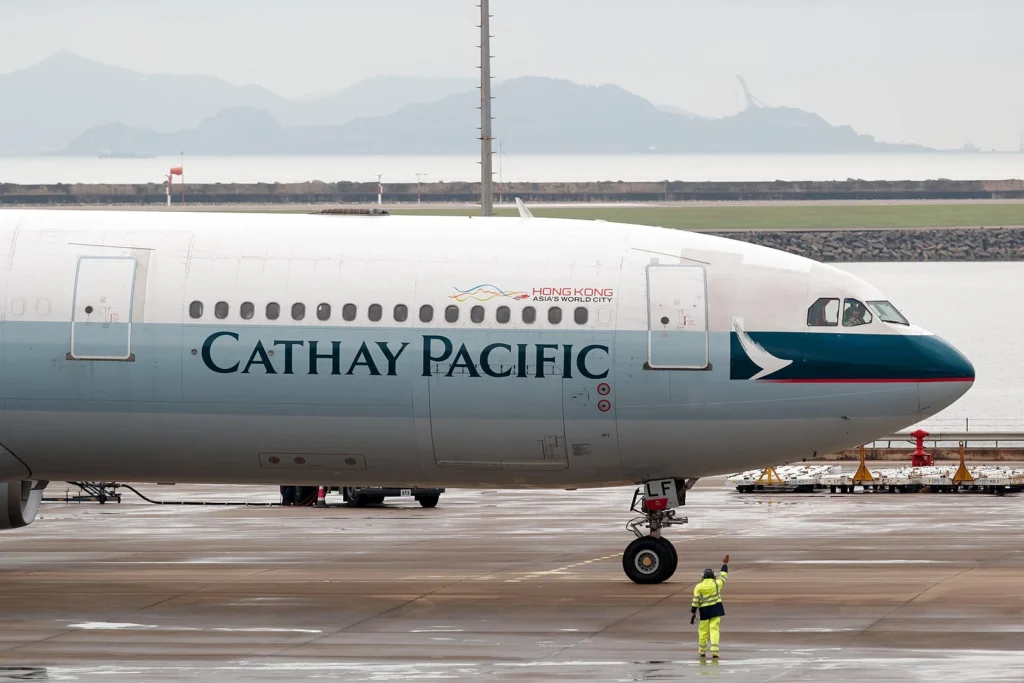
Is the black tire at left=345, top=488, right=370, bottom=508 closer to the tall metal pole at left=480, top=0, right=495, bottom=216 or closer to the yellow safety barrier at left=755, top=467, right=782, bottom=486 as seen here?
the tall metal pole at left=480, top=0, right=495, bottom=216

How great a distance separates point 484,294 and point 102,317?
5827 millimetres

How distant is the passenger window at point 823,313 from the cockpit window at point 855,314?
14 cm

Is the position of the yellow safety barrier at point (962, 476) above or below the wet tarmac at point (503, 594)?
above

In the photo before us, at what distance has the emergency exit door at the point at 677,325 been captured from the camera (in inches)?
1036

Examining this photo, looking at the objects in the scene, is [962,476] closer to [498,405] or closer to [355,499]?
[355,499]

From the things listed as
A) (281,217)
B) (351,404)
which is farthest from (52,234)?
(351,404)

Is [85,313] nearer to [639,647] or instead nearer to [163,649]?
[163,649]

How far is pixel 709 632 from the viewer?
21.9 m

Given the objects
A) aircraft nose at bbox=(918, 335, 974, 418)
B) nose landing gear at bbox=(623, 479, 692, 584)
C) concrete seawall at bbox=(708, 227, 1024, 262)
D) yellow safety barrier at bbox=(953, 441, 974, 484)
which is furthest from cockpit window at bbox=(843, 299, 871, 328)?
concrete seawall at bbox=(708, 227, 1024, 262)

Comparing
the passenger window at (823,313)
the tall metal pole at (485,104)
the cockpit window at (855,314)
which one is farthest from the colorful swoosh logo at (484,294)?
the tall metal pole at (485,104)

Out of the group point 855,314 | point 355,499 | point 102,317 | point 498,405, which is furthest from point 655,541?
point 355,499

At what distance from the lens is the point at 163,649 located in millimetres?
23000

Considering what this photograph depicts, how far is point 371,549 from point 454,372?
7.72m

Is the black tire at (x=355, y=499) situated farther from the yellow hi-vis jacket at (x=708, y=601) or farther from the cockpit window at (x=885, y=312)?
the yellow hi-vis jacket at (x=708, y=601)
